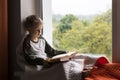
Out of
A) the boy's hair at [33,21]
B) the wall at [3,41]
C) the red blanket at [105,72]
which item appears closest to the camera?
the red blanket at [105,72]

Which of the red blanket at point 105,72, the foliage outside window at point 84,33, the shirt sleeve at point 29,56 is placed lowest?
the red blanket at point 105,72

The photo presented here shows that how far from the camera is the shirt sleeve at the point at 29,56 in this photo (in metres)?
1.45

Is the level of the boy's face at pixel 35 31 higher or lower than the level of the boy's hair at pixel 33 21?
lower

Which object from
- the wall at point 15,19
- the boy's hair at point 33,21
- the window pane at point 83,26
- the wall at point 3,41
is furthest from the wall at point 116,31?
the wall at point 3,41

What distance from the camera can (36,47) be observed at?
1541 mm

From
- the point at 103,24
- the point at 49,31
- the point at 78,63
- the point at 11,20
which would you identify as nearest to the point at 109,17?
the point at 103,24

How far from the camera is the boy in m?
1.47

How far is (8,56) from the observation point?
178 cm

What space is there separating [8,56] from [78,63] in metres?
0.55

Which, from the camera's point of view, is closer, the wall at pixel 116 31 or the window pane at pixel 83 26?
the wall at pixel 116 31

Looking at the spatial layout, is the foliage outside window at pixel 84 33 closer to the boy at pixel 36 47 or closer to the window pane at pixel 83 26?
the window pane at pixel 83 26

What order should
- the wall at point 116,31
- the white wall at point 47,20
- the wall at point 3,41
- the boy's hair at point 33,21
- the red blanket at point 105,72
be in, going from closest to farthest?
1. the red blanket at point 105,72
2. the wall at point 116,31
3. the boy's hair at point 33,21
4. the wall at point 3,41
5. the white wall at point 47,20

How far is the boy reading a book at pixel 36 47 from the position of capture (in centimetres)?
147

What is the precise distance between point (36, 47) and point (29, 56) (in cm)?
8
